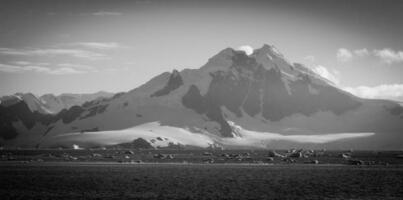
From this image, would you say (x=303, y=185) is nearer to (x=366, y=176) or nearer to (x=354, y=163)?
(x=366, y=176)

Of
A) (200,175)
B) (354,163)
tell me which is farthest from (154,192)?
(354,163)

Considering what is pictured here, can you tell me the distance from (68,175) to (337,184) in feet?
169

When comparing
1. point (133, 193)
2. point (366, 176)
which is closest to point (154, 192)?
point (133, 193)

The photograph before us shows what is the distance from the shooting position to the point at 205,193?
89438 millimetres

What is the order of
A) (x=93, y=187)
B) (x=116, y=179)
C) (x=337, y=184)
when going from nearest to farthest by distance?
1. (x=93, y=187)
2. (x=337, y=184)
3. (x=116, y=179)

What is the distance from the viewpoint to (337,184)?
342 feet

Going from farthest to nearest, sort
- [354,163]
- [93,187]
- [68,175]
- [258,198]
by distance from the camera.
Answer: [354,163], [68,175], [93,187], [258,198]

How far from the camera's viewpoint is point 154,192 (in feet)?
297

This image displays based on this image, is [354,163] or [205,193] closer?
[205,193]

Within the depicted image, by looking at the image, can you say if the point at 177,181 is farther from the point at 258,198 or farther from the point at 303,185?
the point at 258,198

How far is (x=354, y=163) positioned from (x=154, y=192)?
97.8 metres

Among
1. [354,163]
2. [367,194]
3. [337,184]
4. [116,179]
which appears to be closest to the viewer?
[367,194]

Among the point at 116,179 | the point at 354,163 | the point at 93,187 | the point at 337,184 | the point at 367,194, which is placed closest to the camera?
the point at 367,194

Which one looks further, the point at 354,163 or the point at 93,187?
the point at 354,163
